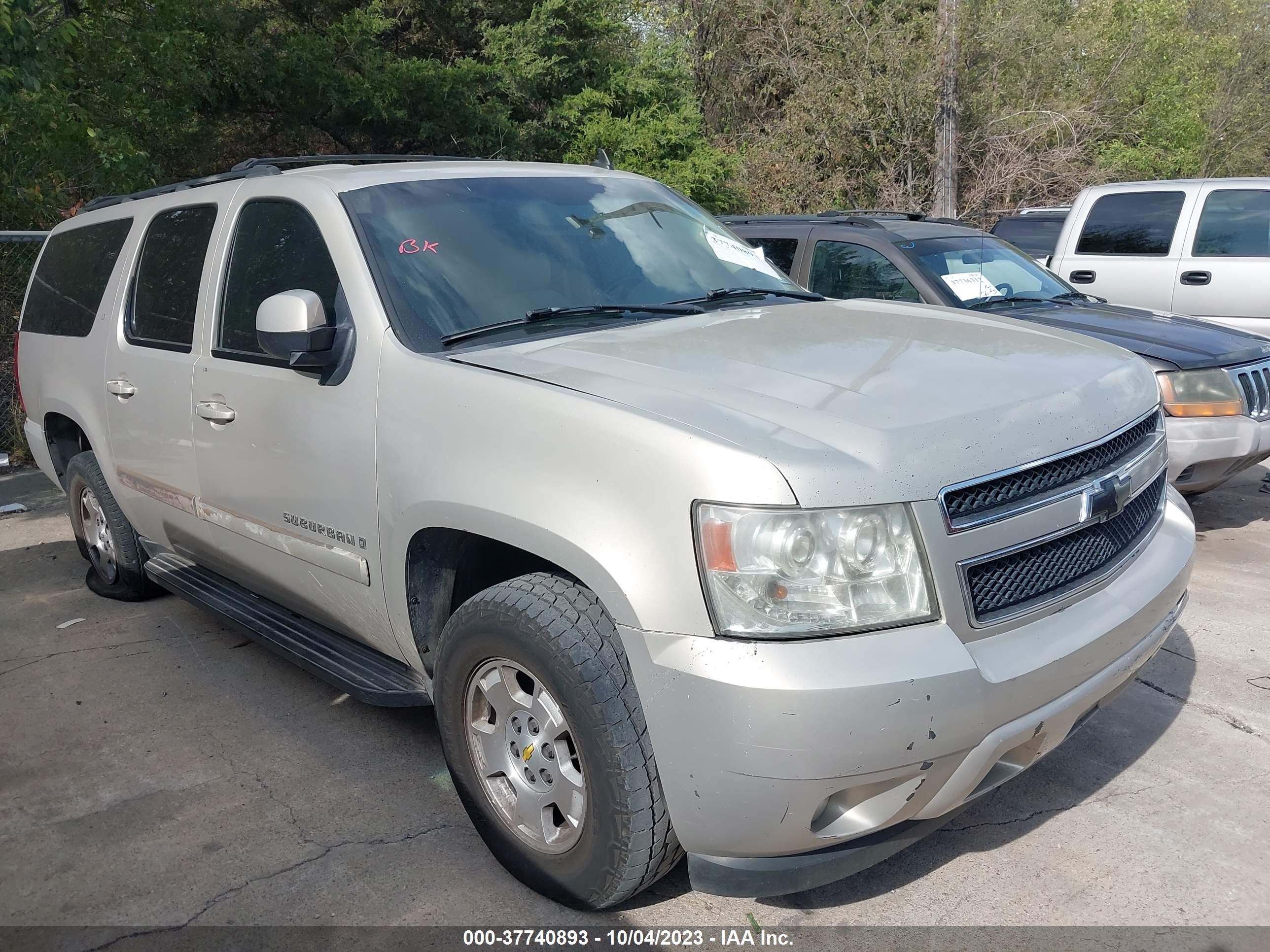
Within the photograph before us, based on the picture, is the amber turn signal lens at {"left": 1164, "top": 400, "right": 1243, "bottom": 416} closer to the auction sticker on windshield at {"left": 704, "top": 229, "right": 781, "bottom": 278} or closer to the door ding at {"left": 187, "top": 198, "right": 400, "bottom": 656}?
the auction sticker on windshield at {"left": 704, "top": 229, "right": 781, "bottom": 278}

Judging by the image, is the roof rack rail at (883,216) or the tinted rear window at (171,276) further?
the roof rack rail at (883,216)

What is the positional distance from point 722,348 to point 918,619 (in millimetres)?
1017

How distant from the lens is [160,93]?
12.7 metres

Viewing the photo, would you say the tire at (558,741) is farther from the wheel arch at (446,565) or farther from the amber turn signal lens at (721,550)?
the amber turn signal lens at (721,550)

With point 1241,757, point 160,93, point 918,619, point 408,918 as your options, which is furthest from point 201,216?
point 160,93

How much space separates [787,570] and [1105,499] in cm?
98

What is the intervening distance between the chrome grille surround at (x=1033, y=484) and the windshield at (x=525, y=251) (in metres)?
1.46

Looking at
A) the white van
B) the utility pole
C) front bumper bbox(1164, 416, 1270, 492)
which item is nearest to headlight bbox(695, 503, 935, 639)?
front bumper bbox(1164, 416, 1270, 492)

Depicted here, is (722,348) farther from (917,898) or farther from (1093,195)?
(1093,195)

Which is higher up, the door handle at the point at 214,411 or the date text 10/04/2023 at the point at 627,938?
the door handle at the point at 214,411

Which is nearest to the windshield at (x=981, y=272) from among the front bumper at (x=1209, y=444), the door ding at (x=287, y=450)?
the front bumper at (x=1209, y=444)

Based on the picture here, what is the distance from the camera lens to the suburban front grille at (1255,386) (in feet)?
18.5

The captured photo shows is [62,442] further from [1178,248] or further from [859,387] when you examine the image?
[1178,248]

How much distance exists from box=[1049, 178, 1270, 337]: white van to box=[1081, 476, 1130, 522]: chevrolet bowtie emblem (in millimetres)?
6750
